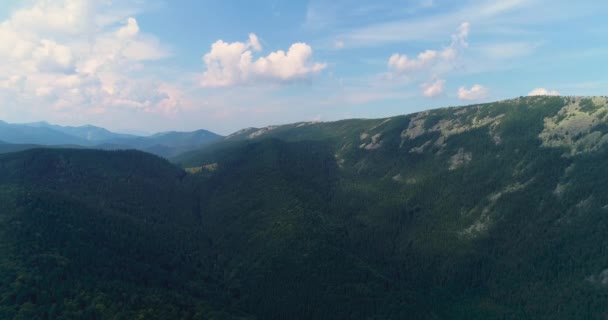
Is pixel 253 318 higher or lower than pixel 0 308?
lower

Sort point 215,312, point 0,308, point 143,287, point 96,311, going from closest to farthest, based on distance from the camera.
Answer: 1. point 0,308
2. point 96,311
3. point 215,312
4. point 143,287

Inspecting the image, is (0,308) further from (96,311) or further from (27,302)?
(96,311)

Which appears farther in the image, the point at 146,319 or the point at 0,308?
the point at 146,319

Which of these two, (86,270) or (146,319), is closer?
(146,319)

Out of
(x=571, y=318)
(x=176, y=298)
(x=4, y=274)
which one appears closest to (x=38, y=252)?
(x=4, y=274)

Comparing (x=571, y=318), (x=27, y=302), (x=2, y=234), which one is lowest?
(x=571, y=318)

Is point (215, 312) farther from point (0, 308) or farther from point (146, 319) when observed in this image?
point (0, 308)

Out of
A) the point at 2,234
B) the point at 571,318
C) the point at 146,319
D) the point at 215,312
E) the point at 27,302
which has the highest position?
the point at 2,234

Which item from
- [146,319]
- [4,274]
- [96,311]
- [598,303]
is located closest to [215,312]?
[146,319]

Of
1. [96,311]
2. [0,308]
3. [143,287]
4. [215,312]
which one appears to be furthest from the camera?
[143,287]
